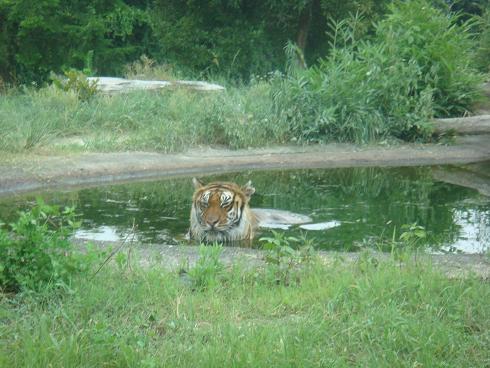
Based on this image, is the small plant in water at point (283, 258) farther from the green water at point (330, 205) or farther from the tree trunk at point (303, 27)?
the tree trunk at point (303, 27)

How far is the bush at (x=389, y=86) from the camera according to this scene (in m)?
16.4

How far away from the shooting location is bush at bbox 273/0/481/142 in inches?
644

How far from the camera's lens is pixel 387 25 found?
18094 millimetres

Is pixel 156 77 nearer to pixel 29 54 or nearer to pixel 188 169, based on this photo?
pixel 29 54

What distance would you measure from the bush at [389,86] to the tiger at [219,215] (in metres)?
7.55

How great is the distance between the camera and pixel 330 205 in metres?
10.7

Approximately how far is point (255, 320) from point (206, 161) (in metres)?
8.86

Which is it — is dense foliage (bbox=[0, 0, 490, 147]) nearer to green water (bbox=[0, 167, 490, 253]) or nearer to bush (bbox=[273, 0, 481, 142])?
bush (bbox=[273, 0, 481, 142])

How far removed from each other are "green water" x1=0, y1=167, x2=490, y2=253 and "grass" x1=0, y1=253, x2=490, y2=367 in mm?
2307

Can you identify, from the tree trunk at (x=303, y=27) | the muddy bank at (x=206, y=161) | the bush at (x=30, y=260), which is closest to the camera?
the bush at (x=30, y=260)

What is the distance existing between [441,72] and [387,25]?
1.52 metres

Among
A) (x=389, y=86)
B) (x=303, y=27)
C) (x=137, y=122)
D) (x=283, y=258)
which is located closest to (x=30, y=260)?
(x=283, y=258)

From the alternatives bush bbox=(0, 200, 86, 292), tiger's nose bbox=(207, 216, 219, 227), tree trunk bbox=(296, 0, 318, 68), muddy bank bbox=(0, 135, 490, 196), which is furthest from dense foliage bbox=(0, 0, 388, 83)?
bush bbox=(0, 200, 86, 292)

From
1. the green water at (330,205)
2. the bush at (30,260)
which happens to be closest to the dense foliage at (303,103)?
the green water at (330,205)
